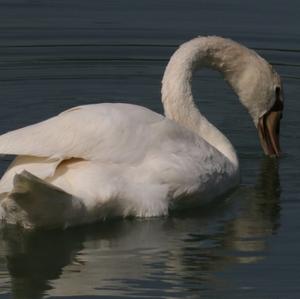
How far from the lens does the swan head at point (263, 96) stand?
494 inches

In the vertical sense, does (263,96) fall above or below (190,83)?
below

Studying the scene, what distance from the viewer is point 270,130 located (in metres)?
12.8

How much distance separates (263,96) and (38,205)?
3.00m

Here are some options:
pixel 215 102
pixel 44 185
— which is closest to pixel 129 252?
pixel 44 185

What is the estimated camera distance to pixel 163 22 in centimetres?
1639

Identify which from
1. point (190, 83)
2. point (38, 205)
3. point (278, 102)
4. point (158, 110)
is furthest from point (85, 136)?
point (158, 110)

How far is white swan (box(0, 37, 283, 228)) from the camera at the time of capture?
34.1ft

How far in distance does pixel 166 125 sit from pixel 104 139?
1.82 ft

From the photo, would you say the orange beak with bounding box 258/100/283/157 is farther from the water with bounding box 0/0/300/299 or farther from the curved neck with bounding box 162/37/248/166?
the curved neck with bounding box 162/37/248/166

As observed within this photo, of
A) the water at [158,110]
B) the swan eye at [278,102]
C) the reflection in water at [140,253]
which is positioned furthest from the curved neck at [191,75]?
the reflection in water at [140,253]

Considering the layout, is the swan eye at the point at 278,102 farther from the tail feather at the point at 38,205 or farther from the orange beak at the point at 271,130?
the tail feather at the point at 38,205

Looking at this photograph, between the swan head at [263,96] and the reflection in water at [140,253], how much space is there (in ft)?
4.76

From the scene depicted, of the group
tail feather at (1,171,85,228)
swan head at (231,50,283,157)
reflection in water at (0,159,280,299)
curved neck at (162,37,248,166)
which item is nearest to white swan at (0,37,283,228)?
tail feather at (1,171,85,228)

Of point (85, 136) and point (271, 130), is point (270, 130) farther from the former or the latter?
point (85, 136)
